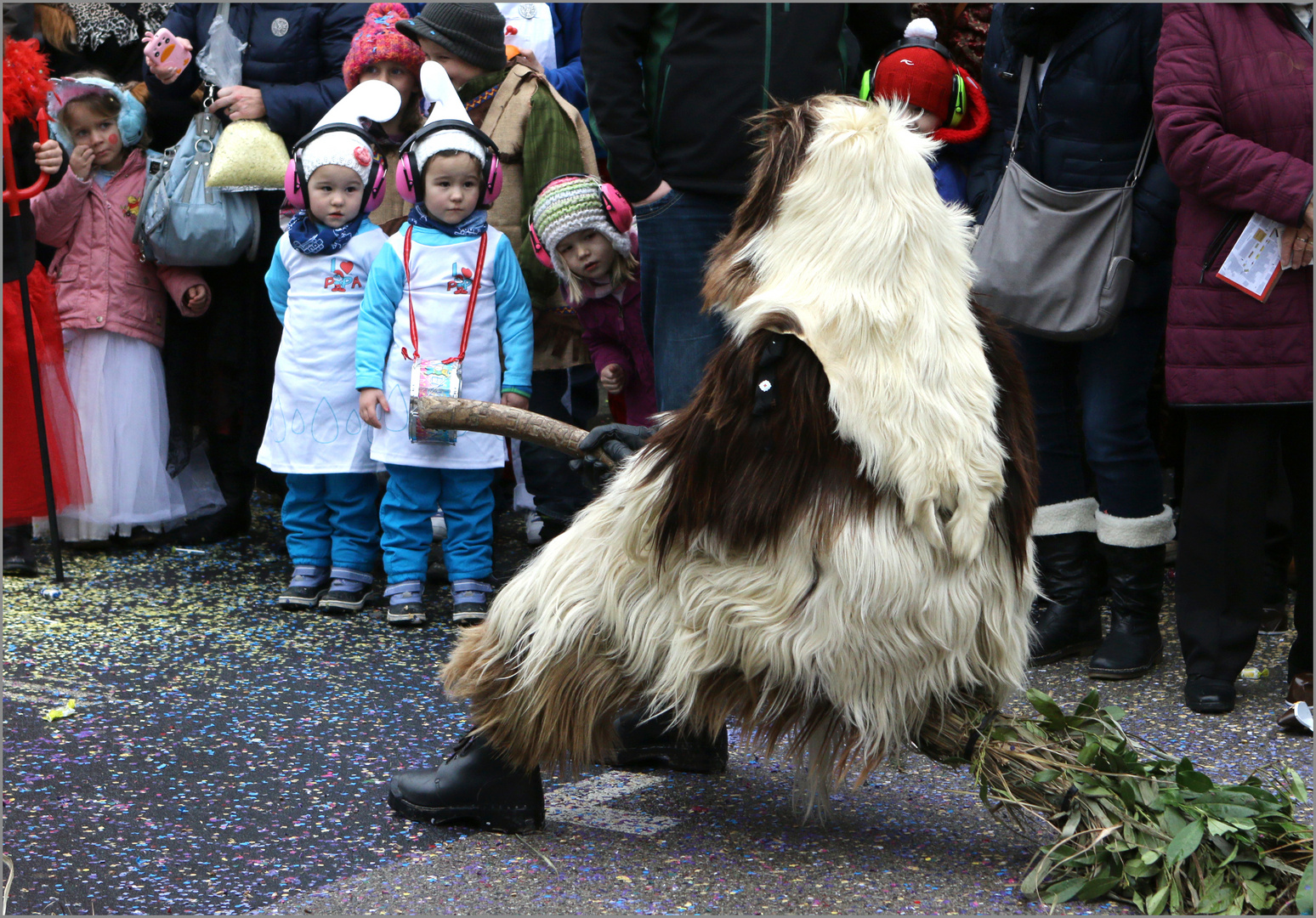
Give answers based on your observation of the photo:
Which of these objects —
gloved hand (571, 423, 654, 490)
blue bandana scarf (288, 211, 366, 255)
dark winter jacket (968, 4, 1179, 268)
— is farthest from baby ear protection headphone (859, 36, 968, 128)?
gloved hand (571, 423, 654, 490)

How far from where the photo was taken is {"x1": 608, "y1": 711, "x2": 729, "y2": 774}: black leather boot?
3.06 m

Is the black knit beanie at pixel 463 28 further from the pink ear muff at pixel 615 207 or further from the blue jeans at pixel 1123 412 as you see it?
the blue jeans at pixel 1123 412

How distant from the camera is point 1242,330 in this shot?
132 inches

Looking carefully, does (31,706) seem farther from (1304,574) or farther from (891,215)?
(1304,574)

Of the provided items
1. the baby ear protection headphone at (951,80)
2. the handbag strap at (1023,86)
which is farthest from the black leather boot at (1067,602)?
the baby ear protection headphone at (951,80)

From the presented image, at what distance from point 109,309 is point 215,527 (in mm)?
918

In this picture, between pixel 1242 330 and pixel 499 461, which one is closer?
pixel 1242 330

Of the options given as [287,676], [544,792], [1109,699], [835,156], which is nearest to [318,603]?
[287,676]

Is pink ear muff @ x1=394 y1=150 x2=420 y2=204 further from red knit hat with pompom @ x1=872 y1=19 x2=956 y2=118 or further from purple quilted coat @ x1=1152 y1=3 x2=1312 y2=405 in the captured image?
purple quilted coat @ x1=1152 y1=3 x2=1312 y2=405

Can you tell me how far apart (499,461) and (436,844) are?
6.10 feet

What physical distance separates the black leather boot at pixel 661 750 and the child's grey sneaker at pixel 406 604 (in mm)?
1367

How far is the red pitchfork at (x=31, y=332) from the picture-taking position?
4645 mm

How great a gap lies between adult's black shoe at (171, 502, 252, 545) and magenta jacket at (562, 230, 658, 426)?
1699 millimetres

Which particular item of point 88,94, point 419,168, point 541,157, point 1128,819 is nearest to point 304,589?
point 419,168
